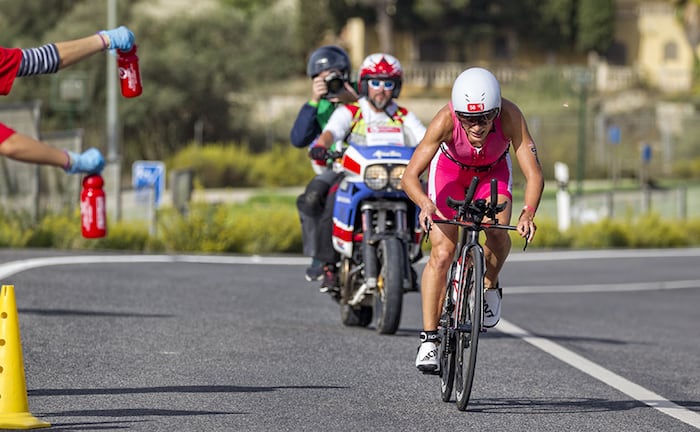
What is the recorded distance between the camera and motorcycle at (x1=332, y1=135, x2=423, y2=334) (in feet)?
37.6

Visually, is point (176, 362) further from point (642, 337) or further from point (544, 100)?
point (544, 100)

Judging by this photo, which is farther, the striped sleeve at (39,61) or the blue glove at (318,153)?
the blue glove at (318,153)

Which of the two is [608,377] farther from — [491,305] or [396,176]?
[396,176]

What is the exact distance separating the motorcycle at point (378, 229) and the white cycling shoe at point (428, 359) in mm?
2582

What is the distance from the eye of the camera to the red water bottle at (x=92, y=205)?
8180 millimetres

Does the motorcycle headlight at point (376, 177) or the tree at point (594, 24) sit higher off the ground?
the tree at point (594, 24)

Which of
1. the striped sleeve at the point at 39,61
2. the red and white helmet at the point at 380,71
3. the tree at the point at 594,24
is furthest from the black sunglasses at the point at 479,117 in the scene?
the tree at the point at 594,24

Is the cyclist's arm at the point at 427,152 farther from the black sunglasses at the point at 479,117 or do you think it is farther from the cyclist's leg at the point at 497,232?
the cyclist's leg at the point at 497,232

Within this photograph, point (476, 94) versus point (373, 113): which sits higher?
point (476, 94)

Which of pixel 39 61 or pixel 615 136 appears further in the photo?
pixel 615 136

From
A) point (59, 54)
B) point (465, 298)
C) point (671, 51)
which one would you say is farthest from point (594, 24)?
point (59, 54)

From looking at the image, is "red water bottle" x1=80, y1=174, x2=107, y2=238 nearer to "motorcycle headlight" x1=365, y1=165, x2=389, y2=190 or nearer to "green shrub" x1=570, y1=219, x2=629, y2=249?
"motorcycle headlight" x1=365, y1=165, x2=389, y2=190

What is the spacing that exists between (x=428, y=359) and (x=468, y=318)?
0.46 metres

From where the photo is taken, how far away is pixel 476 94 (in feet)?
27.4
